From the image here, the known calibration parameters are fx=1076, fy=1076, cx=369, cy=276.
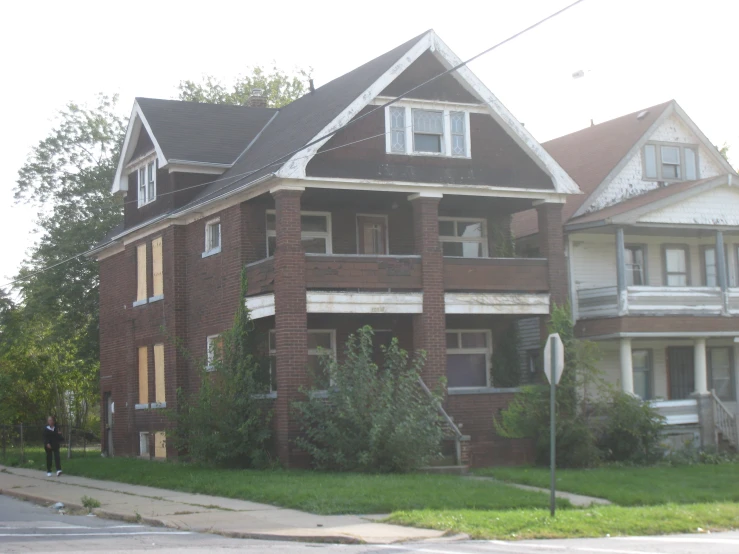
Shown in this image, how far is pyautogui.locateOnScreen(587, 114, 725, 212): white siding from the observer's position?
30.2 meters

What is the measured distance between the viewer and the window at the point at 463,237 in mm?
28531

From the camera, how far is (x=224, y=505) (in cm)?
1775

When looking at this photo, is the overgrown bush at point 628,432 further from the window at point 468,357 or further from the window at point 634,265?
the window at point 634,265

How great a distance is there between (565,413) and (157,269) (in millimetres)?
12368

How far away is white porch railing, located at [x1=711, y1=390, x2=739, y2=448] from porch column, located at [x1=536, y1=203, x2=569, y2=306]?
5.56 m

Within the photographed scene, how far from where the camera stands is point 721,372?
31.9 metres

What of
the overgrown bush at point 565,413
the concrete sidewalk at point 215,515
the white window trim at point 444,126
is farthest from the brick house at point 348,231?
the concrete sidewalk at point 215,515

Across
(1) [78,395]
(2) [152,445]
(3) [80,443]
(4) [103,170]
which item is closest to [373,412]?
(2) [152,445]

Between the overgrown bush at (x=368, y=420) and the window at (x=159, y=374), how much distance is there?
303 inches

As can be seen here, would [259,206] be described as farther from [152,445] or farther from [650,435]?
[650,435]

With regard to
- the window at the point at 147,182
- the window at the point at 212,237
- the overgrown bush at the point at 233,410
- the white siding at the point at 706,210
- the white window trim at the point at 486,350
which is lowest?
the overgrown bush at the point at 233,410

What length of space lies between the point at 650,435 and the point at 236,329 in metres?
9.78

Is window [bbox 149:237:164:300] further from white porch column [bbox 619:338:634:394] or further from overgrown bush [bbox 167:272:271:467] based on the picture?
white porch column [bbox 619:338:634:394]

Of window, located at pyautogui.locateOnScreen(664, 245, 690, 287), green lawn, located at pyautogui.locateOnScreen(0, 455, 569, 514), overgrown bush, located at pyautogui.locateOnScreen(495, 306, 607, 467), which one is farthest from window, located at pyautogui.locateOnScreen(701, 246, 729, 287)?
green lawn, located at pyautogui.locateOnScreen(0, 455, 569, 514)
